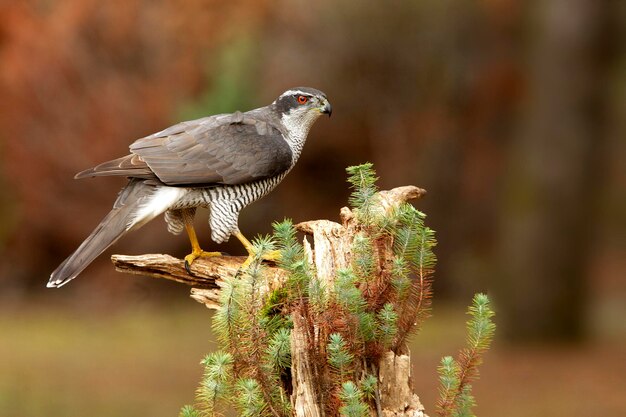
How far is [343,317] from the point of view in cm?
354

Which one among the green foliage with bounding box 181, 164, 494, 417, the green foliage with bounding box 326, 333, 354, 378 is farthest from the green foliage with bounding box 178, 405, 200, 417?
the green foliage with bounding box 326, 333, 354, 378

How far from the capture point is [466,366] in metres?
3.71

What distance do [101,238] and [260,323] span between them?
138 cm

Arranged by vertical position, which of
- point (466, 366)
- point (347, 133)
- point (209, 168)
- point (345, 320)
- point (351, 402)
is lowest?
point (351, 402)

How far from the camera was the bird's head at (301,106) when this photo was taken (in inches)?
211

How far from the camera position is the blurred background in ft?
37.5

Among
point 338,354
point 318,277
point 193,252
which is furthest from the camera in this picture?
point 193,252

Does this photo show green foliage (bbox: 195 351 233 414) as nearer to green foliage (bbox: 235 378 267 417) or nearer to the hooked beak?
green foliage (bbox: 235 378 267 417)

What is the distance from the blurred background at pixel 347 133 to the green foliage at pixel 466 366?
24.3ft

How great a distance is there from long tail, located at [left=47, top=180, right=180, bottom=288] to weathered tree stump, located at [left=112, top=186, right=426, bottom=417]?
0.18 m

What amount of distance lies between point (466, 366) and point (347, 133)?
34.7ft

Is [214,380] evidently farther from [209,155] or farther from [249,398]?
[209,155]

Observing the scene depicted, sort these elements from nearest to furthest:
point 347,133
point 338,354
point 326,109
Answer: point 338,354, point 326,109, point 347,133

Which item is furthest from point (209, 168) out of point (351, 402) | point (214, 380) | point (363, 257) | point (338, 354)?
point (351, 402)
